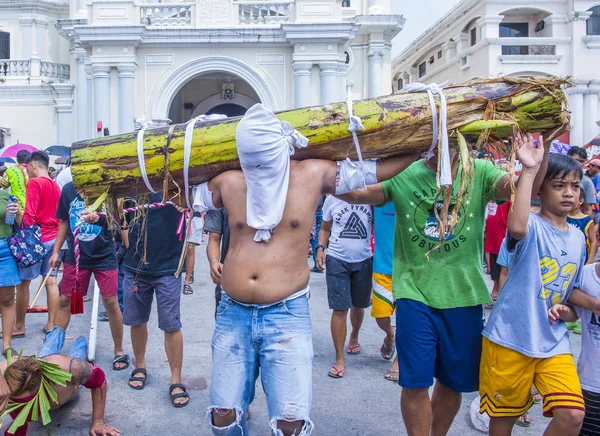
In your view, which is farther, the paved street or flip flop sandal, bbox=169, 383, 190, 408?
flip flop sandal, bbox=169, 383, 190, 408

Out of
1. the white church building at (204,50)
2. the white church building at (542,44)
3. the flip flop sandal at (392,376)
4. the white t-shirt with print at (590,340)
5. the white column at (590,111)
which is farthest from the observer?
the white church building at (542,44)

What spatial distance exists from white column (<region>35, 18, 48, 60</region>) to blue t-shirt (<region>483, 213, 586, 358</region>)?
25625mm

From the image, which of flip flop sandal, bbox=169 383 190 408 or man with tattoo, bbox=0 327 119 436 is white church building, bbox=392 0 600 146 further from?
man with tattoo, bbox=0 327 119 436

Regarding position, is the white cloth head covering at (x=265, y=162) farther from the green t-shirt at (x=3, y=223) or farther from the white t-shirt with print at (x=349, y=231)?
the green t-shirt at (x=3, y=223)

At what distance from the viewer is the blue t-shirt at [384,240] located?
201 inches

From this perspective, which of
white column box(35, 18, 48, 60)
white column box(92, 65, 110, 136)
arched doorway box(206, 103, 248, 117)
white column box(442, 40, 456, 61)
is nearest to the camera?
white column box(92, 65, 110, 136)

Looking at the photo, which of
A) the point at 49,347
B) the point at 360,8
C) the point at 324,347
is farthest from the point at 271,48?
the point at 49,347

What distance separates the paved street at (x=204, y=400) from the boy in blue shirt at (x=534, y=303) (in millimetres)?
964

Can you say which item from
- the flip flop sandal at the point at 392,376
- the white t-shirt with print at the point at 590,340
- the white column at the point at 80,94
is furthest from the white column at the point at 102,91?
the white t-shirt with print at the point at 590,340

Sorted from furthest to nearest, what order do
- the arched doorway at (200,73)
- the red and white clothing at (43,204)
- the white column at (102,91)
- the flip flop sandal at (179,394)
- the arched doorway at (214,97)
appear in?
the arched doorway at (214,97) → the arched doorway at (200,73) → the white column at (102,91) → the red and white clothing at (43,204) → the flip flop sandal at (179,394)

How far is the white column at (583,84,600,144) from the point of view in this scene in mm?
23828

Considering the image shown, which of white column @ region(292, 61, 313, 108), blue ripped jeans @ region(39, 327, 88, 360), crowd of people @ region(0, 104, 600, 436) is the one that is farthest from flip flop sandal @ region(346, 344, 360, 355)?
white column @ region(292, 61, 313, 108)

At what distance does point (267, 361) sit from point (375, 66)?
743 inches

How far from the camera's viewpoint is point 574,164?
10.5ft
